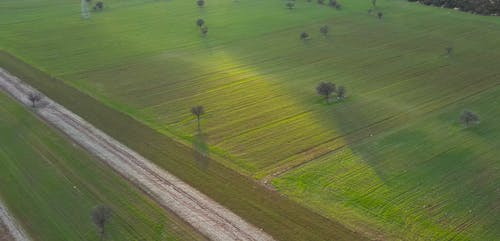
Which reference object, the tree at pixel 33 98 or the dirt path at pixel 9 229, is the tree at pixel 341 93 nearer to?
the tree at pixel 33 98

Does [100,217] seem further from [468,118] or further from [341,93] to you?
[468,118]

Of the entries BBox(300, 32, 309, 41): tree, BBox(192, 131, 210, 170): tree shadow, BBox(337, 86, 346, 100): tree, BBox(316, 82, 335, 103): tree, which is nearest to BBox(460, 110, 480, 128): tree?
BBox(337, 86, 346, 100): tree

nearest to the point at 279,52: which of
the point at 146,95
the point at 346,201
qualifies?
the point at 146,95

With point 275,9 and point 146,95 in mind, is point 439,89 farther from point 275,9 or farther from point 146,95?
point 275,9

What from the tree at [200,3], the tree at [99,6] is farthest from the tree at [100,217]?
the tree at [200,3]

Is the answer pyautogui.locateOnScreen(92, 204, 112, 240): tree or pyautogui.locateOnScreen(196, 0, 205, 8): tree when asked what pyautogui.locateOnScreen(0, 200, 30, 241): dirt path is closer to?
pyautogui.locateOnScreen(92, 204, 112, 240): tree

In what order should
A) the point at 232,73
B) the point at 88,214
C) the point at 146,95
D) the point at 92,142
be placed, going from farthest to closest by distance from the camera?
the point at 232,73
the point at 146,95
the point at 92,142
the point at 88,214

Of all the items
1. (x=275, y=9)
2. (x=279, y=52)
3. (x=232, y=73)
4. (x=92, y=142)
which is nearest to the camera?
(x=92, y=142)
